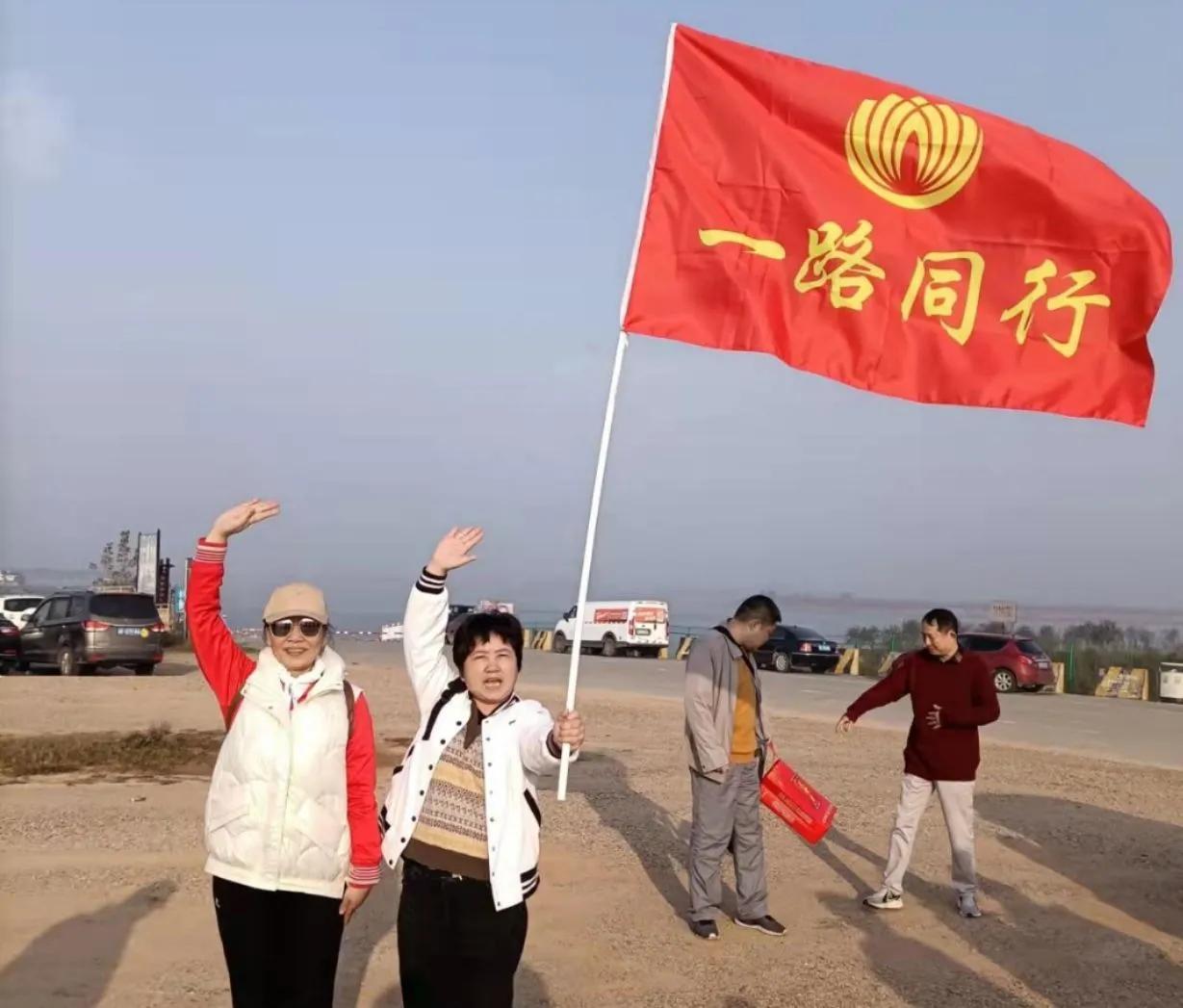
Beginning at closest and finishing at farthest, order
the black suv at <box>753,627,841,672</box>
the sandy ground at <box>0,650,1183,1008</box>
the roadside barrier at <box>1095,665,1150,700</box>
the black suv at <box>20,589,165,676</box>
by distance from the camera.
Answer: the sandy ground at <box>0,650,1183,1008</box> < the black suv at <box>20,589,165,676</box> < the roadside barrier at <box>1095,665,1150,700</box> < the black suv at <box>753,627,841,672</box>

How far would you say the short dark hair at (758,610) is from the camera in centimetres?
767

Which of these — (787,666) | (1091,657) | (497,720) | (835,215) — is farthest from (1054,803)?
(1091,657)

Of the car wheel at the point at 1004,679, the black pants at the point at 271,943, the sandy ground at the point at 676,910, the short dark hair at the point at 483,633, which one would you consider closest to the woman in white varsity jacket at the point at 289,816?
the black pants at the point at 271,943

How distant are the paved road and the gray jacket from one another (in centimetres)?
1165

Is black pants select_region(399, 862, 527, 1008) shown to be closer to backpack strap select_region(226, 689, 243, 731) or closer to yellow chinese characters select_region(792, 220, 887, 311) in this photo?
backpack strap select_region(226, 689, 243, 731)

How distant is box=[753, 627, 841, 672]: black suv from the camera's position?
127 feet

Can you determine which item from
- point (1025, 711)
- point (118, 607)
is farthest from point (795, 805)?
point (118, 607)

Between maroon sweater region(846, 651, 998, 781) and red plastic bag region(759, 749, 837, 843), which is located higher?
maroon sweater region(846, 651, 998, 781)

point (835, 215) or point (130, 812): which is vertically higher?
point (835, 215)

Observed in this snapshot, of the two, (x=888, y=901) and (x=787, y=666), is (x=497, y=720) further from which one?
(x=787, y=666)

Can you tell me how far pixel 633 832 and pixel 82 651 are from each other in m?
19.0

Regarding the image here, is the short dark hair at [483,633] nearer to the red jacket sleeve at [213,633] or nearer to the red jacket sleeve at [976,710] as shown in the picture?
the red jacket sleeve at [213,633]

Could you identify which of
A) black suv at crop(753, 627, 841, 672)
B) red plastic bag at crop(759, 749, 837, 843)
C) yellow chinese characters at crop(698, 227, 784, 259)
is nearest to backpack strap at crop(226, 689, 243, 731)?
yellow chinese characters at crop(698, 227, 784, 259)

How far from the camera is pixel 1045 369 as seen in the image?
6.73 metres
